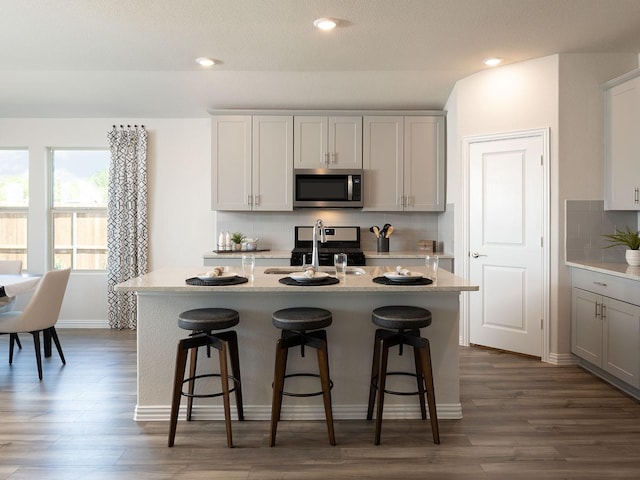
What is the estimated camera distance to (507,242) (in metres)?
4.31

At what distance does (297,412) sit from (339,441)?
1.29 feet

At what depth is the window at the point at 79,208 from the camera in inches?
217

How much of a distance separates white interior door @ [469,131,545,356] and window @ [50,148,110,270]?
4103 mm

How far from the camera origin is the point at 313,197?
5.15 meters

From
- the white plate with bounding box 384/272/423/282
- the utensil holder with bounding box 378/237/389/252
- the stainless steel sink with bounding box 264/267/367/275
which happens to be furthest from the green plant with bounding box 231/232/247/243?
the white plate with bounding box 384/272/423/282

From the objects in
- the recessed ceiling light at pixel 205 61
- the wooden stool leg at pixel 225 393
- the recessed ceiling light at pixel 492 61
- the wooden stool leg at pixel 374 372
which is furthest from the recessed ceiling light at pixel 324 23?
the wooden stool leg at pixel 225 393

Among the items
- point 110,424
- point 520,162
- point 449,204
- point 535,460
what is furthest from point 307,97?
point 535,460

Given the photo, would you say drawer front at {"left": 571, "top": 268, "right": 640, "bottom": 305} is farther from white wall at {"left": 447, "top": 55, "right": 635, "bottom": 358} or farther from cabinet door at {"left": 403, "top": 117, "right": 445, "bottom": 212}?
cabinet door at {"left": 403, "top": 117, "right": 445, "bottom": 212}

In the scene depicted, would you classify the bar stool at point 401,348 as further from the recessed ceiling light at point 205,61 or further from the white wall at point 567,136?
the recessed ceiling light at point 205,61

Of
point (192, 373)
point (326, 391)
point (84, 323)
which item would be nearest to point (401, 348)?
point (326, 391)

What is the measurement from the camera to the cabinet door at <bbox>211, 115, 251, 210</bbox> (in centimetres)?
513

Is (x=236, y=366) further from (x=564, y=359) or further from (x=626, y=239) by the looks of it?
(x=626, y=239)

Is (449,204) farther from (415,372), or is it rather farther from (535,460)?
(535,460)

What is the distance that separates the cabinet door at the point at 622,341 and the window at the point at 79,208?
5073mm
